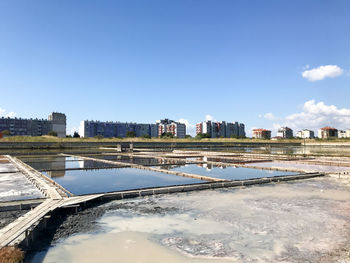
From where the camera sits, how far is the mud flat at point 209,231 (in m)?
6.36

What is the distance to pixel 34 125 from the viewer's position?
5802 inches

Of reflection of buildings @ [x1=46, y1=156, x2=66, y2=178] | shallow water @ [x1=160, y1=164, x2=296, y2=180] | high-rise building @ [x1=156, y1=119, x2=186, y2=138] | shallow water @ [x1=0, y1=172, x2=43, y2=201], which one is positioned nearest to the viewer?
shallow water @ [x1=0, y1=172, x2=43, y2=201]

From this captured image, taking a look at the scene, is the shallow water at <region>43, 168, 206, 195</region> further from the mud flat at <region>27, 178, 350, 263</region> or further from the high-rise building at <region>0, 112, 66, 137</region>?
the high-rise building at <region>0, 112, 66, 137</region>

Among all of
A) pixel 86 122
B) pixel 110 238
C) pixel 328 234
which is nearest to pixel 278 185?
pixel 328 234

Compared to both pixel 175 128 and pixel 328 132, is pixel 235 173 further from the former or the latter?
pixel 328 132

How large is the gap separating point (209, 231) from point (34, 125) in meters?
159

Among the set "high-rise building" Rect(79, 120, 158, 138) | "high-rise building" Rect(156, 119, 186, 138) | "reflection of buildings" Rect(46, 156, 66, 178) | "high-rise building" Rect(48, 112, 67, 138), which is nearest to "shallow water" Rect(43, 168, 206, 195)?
"reflection of buildings" Rect(46, 156, 66, 178)

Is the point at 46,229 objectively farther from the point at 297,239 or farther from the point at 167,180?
the point at 167,180

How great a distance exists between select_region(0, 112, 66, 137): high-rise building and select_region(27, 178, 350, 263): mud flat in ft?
463

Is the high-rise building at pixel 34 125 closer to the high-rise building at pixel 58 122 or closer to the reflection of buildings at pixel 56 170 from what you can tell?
the high-rise building at pixel 58 122

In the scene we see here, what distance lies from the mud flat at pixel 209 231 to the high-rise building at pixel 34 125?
14122cm

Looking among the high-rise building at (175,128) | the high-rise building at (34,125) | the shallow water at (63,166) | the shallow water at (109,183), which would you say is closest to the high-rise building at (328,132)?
the high-rise building at (175,128)

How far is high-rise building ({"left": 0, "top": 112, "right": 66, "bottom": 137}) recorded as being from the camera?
13850 centimetres

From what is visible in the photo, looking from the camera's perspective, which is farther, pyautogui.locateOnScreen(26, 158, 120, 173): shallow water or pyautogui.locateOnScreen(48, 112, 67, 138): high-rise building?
pyautogui.locateOnScreen(48, 112, 67, 138): high-rise building
